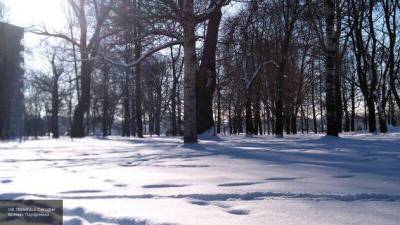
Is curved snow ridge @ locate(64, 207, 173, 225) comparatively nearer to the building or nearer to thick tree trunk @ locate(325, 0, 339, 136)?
thick tree trunk @ locate(325, 0, 339, 136)

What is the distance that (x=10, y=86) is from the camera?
38.5 meters

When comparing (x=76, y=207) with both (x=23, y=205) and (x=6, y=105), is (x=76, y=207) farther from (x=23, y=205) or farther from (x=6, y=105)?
(x=6, y=105)

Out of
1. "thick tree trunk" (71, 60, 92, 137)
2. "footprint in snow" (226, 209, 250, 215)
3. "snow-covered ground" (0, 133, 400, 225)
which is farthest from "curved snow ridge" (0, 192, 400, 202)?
"thick tree trunk" (71, 60, 92, 137)

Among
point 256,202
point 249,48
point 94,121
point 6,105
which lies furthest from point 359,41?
point 94,121

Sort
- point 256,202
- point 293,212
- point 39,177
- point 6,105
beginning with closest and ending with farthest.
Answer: point 293,212
point 256,202
point 39,177
point 6,105

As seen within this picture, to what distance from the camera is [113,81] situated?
1694 inches

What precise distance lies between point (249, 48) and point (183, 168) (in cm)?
1985

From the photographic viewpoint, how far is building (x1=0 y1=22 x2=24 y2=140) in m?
37.7

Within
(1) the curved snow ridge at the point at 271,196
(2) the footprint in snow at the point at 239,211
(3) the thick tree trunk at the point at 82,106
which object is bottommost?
(2) the footprint in snow at the point at 239,211

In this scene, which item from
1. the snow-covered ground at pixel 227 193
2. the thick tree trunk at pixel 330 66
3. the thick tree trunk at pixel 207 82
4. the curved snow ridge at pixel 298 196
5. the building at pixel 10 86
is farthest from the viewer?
the building at pixel 10 86

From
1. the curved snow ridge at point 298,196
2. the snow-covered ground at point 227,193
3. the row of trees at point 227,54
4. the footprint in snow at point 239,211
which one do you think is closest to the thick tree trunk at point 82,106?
the row of trees at point 227,54

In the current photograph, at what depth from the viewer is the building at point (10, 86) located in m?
37.7

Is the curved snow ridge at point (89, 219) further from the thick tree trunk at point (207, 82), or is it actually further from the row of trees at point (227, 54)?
the thick tree trunk at point (207, 82)

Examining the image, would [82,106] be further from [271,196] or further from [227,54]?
[271,196]
